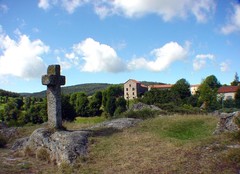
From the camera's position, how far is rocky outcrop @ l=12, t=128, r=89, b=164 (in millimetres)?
11454

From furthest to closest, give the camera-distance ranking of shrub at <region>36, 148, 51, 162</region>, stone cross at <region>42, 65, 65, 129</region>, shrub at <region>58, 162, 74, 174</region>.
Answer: stone cross at <region>42, 65, 65, 129</region> → shrub at <region>36, 148, 51, 162</region> → shrub at <region>58, 162, 74, 174</region>

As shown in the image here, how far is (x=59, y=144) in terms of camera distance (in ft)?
40.4

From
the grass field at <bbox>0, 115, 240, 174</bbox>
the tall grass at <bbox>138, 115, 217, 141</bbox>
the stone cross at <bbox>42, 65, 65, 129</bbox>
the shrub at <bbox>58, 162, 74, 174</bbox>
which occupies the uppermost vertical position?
the stone cross at <bbox>42, 65, 65, 129</bbox>

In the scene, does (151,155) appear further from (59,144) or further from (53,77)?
(53,77)

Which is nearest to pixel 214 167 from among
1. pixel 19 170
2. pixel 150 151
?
pixel 150 151

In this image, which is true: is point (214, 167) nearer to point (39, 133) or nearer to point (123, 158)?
point (123, 158)

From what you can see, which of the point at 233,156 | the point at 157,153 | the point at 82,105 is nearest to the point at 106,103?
the point at 82,105

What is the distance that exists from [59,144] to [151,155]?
3.78 metres

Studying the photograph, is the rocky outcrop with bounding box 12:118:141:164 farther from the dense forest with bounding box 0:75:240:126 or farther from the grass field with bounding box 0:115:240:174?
the dense forest with bounding box 0:75:240:126

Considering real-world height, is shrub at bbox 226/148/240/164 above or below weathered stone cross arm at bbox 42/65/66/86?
below

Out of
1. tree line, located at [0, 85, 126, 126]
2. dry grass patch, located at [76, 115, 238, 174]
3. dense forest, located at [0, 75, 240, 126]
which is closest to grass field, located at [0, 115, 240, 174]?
dry grass patch, located at [76, 115, 238, 174]

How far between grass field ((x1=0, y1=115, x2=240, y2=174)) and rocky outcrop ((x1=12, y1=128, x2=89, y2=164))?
359 mm

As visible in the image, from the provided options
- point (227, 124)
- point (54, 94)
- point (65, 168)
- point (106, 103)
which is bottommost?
point (65, 168)

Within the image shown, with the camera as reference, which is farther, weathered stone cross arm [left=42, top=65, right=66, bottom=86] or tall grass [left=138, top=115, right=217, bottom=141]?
weathered stone cross arm [left=42, top=65, right=66, bottom=86]
